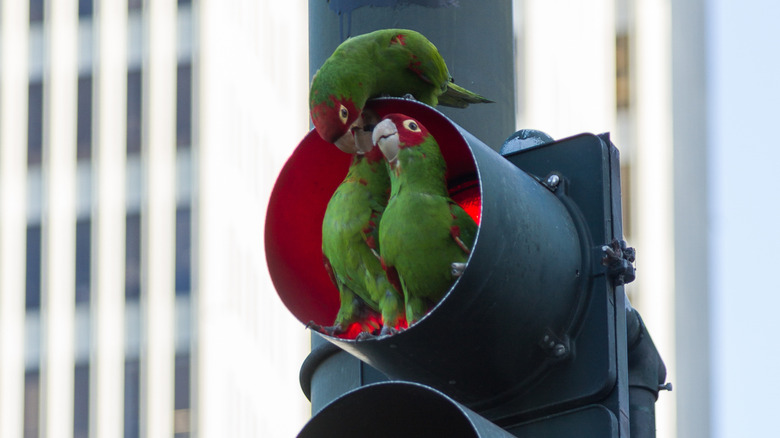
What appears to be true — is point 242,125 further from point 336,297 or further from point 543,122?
point 336,297

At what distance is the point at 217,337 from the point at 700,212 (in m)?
12.9

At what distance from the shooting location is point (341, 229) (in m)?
3.38

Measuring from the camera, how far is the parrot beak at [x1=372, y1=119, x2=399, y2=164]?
3.30m

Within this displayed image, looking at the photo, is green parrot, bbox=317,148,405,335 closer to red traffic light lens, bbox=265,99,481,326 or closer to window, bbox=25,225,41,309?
red traffic light lens, bbox=265,99,481,326

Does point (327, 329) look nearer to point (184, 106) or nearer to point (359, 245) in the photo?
point (359, 245)

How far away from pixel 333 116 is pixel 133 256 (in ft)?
120

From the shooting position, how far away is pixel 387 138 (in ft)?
10.9

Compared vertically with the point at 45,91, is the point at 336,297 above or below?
below

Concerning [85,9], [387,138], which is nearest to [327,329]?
[387,138]

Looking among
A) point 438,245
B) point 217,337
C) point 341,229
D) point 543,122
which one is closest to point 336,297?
point 341,229

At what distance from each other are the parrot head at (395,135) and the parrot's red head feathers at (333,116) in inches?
3.2

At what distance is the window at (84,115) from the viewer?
40.8 m

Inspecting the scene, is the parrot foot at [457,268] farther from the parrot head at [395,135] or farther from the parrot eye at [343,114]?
the parrot eye at [343,114]

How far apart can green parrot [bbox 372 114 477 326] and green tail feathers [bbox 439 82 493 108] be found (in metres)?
0.41
